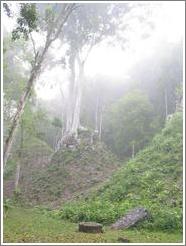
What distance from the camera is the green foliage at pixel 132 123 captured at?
1459 inches

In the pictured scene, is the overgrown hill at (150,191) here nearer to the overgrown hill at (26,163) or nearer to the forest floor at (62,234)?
the forest floor at (62,234)

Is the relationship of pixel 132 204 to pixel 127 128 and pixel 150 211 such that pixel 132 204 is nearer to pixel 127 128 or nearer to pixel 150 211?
pixel 150 211

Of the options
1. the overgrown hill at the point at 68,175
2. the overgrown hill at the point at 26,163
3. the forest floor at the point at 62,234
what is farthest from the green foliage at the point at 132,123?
the forest floor at the point at 62,234

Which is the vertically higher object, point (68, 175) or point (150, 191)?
point (150, 191)

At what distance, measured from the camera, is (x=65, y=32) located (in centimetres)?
3133

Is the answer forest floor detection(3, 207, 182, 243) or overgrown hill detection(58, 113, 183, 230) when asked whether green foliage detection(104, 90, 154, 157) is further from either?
forest floor detection(3, 207, 182, 243)

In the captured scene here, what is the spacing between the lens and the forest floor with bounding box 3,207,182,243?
1118cm

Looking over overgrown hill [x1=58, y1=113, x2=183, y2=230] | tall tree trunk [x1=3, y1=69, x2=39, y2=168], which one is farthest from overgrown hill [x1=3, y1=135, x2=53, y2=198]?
tall tree trunk [x1=3, y1=69, x2=39, y2=168]

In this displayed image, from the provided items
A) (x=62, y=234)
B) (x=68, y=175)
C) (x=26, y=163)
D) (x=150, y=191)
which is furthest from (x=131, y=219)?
(x=26, y=163)

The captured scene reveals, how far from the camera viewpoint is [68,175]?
27.2m

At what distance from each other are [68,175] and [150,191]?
941 centimetres

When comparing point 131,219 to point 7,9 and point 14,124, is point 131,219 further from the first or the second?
point 7,9

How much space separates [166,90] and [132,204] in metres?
24.4

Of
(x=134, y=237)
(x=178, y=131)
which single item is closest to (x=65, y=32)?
(x=178, y=131)
